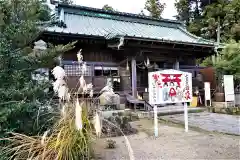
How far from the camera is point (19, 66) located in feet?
13.3

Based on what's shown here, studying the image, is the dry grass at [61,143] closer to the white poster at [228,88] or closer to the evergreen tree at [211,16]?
the white poster at [228,88]

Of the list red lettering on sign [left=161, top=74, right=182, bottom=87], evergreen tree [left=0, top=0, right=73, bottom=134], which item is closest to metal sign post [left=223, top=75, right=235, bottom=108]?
red lettering on sign [left=161, top=74, right=182, bottom=87]

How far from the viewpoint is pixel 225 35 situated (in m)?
23.5

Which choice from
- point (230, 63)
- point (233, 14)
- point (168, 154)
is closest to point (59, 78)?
point (168, 154)

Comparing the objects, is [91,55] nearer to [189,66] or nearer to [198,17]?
[189,66]

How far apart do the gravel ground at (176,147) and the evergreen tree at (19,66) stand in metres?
1.37

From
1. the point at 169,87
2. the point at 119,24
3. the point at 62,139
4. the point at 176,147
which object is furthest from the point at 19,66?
the point at 119,24

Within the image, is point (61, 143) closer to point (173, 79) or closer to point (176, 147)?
point (176, 147)

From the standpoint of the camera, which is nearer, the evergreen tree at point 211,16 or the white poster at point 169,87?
the white poster at point 169,87

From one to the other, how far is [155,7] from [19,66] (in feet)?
78.9

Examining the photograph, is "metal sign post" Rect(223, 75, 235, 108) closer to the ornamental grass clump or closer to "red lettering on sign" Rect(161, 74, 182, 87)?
"red lettering on sign" Rect(161, 74, 182, 87)

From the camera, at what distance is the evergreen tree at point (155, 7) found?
26203 millimetres

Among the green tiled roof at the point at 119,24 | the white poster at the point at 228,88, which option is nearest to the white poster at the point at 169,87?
the green tiled roof at the point at 119,24

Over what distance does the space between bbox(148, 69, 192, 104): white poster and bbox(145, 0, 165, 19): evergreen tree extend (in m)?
20.9
